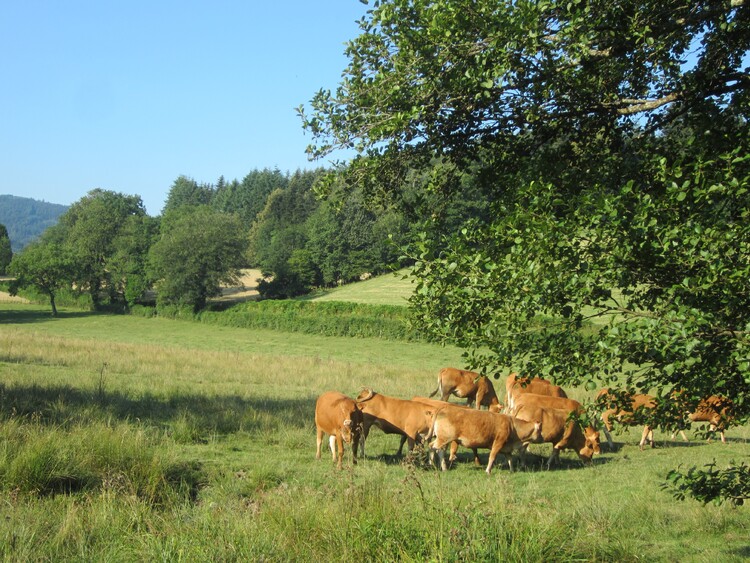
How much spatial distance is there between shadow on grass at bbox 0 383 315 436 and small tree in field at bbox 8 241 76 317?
2881 inches

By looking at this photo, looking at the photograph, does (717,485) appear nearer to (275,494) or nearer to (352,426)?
(275,494)

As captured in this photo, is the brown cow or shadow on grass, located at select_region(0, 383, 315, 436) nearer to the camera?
shadow on grass, located at select_region(0, 383, 315, 436)

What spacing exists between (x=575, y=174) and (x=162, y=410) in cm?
1152

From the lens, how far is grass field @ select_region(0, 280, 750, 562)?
18.7 feet

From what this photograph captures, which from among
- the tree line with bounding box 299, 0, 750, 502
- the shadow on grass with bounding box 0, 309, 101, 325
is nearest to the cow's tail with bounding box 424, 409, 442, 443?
the tree line with bounding box 299, 0, 750, 502

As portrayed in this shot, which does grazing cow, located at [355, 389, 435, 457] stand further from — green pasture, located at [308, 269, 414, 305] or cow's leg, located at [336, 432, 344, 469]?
green pasture, located at [308, 269, 414, 305]

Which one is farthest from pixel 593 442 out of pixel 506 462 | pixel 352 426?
pixel 352 426

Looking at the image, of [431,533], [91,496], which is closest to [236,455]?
[91,496]

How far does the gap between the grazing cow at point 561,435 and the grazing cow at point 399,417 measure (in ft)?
7.48

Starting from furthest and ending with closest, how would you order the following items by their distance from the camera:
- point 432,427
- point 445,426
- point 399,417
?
point 399,417 < point 432,427 < point 445,426

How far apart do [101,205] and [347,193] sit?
10779 centimetres

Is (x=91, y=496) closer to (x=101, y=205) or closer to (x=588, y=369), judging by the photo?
(x=588, y=369)

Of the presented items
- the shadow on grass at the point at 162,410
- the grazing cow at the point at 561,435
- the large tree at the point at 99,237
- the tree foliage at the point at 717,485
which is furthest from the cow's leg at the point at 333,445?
the large tree at the point at 99,237

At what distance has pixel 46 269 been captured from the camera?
85375 mm
